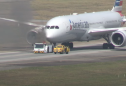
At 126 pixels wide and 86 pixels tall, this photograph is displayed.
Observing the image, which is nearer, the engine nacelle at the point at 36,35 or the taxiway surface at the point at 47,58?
the taxiway surface at the point at 47,58

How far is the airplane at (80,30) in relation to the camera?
6356 centimetres

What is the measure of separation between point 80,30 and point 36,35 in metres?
7.18

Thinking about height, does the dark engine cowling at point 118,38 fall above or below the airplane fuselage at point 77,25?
below

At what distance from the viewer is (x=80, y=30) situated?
219ft

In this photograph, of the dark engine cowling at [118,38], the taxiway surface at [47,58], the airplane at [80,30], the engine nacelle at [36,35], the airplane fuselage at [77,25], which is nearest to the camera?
the taxiway surface at [47,58]

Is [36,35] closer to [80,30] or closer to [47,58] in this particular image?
[80,30]

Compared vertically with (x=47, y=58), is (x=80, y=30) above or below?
above

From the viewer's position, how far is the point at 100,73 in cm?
4197

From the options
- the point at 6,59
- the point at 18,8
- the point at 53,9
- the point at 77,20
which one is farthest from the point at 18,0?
the point at 53,9

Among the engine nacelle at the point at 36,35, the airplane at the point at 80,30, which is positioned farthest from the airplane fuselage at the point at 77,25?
the engine nacelle at the point at 36,35

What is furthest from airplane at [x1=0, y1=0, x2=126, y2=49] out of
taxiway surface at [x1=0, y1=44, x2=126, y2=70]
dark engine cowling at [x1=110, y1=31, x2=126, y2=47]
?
taxiway surface at [x1=0, y1=44, x2=126, y2=70]

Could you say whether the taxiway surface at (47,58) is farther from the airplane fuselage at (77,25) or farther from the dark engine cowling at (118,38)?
the airplane fuselage at (77,25)

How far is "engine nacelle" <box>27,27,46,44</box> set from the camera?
66.9 meters

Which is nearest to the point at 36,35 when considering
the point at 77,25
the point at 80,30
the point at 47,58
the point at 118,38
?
the point at 77,25
